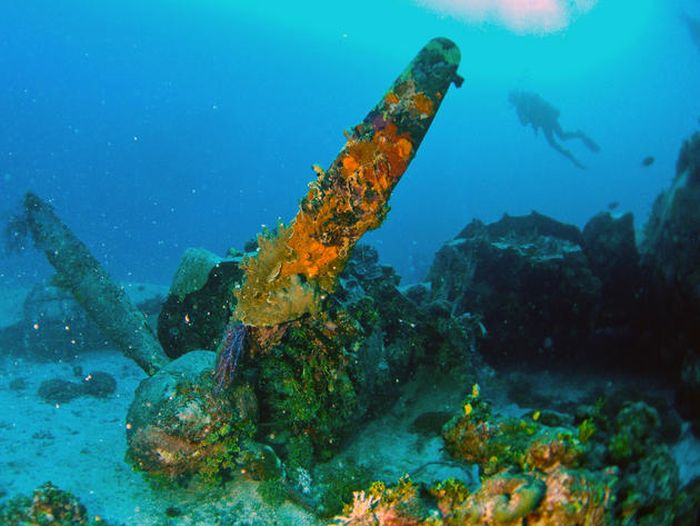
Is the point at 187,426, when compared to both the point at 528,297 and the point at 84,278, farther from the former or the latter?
the point at 528,297

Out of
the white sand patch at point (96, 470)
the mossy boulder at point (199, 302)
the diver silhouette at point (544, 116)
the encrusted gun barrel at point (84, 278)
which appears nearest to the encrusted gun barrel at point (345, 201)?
the mossy boulder at point (199, 302)

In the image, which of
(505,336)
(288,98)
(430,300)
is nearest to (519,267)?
(505,336)

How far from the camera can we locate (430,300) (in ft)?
27.3

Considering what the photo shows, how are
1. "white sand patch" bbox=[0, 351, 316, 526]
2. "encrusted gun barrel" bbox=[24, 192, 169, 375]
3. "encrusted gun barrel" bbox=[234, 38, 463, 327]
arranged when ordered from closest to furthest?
1. "encrusted gun barrel" bbox=[234, 38, 463, 327]
2. "white sand patch" bbox=[0, 351, 316, 526]
3. "encrusted gun barrel" bbox=[24, 192, 169, 375]

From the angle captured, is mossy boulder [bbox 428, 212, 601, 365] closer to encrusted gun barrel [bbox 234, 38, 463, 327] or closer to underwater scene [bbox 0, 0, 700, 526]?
underwater scene [bbox 0, 0, 700, 526]

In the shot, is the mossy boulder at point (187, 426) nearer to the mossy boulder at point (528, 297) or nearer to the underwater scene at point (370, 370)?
the underwater scene at point (370, 370)

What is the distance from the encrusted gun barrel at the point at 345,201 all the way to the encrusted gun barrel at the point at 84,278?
4038mm

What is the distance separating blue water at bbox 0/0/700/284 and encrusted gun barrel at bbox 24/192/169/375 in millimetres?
67364

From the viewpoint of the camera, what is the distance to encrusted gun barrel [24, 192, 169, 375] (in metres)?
7.82

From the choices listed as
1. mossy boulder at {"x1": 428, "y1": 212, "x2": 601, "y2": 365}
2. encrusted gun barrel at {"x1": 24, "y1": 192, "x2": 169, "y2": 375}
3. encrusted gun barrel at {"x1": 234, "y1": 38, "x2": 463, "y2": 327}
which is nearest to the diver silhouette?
mossy boulder at {"x1": 428, "y1": 212, "x2": 601, "y2": 365}

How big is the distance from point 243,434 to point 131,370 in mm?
8663

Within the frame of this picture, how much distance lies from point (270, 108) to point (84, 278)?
165667mm

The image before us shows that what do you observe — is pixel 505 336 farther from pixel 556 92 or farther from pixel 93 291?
pixel 556 92

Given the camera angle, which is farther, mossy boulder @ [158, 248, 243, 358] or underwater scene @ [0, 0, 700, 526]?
mossy boulder @ [158, 248, 243, 358]
